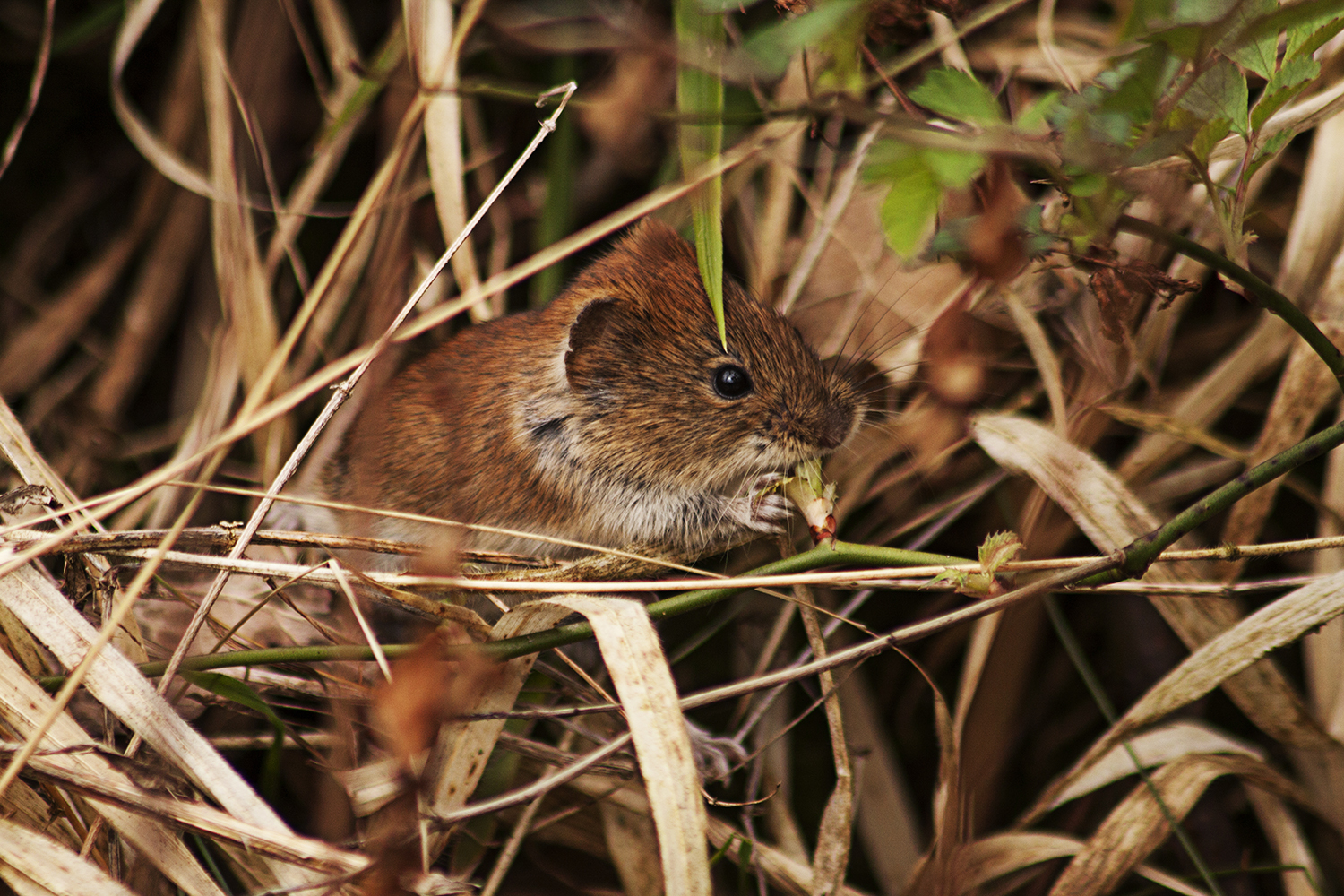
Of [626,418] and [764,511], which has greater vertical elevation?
[626,418]

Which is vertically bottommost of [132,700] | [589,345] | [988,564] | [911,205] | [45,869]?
[45,869]

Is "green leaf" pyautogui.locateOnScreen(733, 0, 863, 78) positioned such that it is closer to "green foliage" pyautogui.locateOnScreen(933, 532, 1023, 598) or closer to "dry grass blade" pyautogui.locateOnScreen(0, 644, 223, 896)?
"green foliage" pyautogui.locateOnScreen(933, 532, 1023, 598)

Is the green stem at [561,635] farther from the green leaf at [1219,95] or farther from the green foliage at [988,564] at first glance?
the green leaf at [1219,95]

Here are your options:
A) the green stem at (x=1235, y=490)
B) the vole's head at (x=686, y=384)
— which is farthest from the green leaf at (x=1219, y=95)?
the vole's head at (x=686, y=384)

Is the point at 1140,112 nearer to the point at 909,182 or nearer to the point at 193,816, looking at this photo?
the point at 909,182

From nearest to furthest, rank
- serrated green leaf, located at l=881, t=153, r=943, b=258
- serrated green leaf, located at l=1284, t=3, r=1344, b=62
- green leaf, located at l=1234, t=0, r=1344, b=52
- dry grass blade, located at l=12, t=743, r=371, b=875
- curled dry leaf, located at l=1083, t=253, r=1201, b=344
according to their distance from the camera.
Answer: green leaf, located at l=1234, t=0, r=1344, b=52
serrated green leaf, located at l=881, t=153, r=943, b=258
serrated green leaf, located at l=1284, t=3, r=1344, b=62
curled dry leaf, located at l=1083, t=253, r=1201, b=344
dry grass blade, located at l=12, t=743, r=371, b=875

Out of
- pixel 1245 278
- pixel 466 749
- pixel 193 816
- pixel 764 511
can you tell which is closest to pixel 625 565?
pixel 764 511

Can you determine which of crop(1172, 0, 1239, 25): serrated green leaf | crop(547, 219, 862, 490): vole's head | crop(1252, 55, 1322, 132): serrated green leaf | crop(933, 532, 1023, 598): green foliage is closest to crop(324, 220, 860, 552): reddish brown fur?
crop(547, 219, 862, 490): vole's head
